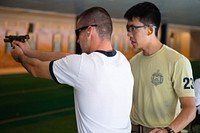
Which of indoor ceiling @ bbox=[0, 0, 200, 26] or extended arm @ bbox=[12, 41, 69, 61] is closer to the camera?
extended arm @ bbox=[12, 41, 69, 61]

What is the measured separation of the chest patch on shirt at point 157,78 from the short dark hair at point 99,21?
491mm

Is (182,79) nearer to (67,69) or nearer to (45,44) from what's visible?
(67,69)

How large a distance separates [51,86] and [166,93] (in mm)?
6387

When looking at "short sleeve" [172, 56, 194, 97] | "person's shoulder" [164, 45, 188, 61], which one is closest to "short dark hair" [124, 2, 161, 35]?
"person's shoulder" [164, 45, 188, 61]

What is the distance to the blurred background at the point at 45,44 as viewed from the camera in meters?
4.35

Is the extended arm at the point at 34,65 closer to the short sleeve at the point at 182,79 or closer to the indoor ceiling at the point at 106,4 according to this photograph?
the short sleeve at the point at 182,79

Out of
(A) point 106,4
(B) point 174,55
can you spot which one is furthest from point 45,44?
(B) point 174,55

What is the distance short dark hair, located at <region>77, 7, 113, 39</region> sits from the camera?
4.49 ft

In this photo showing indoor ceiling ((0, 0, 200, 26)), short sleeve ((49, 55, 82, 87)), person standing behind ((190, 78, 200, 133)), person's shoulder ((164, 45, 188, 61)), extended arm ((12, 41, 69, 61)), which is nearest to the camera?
short sleeve ((49, 55, 82, 87))

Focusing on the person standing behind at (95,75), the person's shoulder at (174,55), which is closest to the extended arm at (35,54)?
the person standing behind at (95,75)

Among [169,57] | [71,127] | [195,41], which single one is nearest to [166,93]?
[169,57]

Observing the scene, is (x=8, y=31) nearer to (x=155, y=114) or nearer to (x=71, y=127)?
(x=71, y=127)

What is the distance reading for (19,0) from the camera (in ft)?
13.6

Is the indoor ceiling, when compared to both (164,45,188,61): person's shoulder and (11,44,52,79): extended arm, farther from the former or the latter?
(11,44,52,79): extended arm
